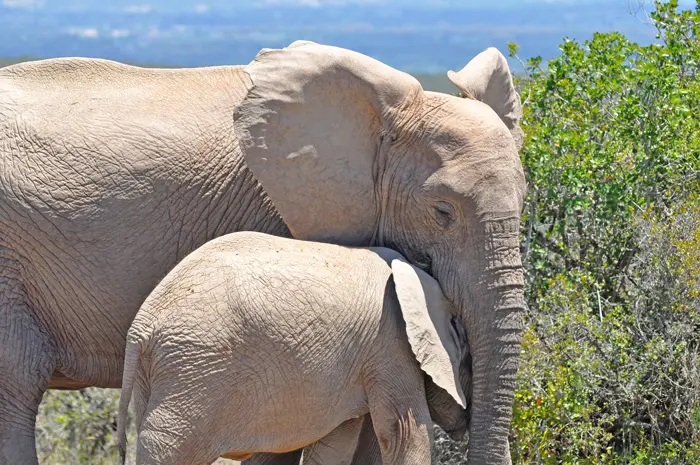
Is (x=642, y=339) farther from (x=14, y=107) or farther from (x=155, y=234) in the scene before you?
(x=14, y=107)

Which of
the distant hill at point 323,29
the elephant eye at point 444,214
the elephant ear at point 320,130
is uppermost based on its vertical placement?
the distant hill at point 323,29

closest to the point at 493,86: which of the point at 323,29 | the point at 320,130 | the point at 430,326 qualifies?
the point at 320,130

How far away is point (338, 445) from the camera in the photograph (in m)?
5.59

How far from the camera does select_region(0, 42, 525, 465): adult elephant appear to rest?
5492 mm

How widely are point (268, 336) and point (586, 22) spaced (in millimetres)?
122974

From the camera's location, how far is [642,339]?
7141 millimetres

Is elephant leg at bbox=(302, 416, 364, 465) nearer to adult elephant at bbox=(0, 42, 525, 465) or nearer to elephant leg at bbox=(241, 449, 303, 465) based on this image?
adult elephant at bbox=(0, 42, 525, 465)

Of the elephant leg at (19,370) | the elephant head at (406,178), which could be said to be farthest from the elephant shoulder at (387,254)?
the elephant leg at (19,370)

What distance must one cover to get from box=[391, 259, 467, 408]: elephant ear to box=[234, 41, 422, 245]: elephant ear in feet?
1.25

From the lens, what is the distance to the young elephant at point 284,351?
16.6 feet

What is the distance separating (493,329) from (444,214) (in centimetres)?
48

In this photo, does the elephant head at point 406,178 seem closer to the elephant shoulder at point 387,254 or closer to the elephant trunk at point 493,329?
the elephant trunk at point 493,329

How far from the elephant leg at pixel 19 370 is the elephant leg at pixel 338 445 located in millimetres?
1157

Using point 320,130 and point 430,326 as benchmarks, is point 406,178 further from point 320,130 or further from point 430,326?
point 430,326
